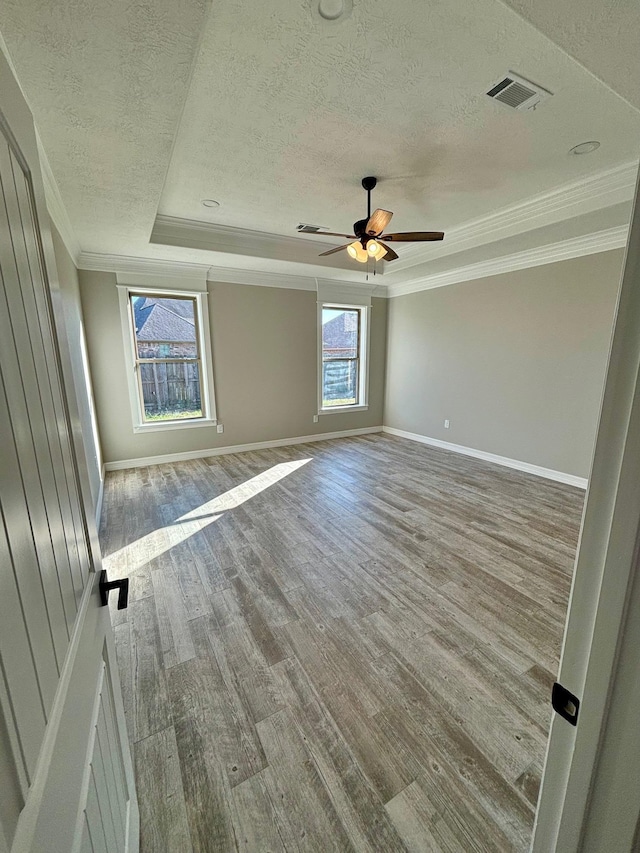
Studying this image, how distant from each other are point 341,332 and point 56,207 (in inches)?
164

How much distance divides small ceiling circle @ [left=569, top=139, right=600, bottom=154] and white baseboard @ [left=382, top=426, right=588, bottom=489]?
276 cm

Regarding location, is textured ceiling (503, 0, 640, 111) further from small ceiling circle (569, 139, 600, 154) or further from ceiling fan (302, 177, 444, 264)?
ceiling fan (302, 177, 444, 264)

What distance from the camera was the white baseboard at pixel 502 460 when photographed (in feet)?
13.2

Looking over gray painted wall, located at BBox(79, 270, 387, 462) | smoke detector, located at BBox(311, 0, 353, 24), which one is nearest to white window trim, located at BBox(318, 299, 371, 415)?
gray painted wall, located at BBox(79, 270, 387, 462)

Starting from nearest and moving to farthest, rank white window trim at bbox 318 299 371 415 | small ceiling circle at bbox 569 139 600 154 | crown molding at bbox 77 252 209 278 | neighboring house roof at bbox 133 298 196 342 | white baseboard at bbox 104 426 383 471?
small ceiling circle at bbox 569 139 600 154 → crown molding at bbox 77 252 209 278 → neighboring house roof at bbox 133 298 196 342 → white baseboard at bbox 104 426 383 471 → white window trim at bbox 318 299 371 415

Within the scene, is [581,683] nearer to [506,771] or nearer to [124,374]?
[506,771]

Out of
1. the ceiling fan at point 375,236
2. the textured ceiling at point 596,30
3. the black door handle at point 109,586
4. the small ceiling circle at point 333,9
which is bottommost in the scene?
the black door handle at point 109,586

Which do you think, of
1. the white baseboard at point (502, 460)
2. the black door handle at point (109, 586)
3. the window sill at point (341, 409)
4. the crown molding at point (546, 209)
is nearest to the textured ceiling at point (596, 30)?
the crown molding at point (546, 209)

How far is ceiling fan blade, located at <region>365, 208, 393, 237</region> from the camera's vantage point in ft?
9.09

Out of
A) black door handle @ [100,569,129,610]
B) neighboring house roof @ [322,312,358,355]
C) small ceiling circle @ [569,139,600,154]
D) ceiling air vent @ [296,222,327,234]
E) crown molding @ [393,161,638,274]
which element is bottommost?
black door handle @ [100,569,129,610]

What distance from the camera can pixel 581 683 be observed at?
0.56m

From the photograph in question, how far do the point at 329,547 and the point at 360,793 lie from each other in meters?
1.55

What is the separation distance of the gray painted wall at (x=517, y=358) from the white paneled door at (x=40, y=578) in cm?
449

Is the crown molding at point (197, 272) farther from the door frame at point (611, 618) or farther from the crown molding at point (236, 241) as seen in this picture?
the door frame at point (611, 618)
